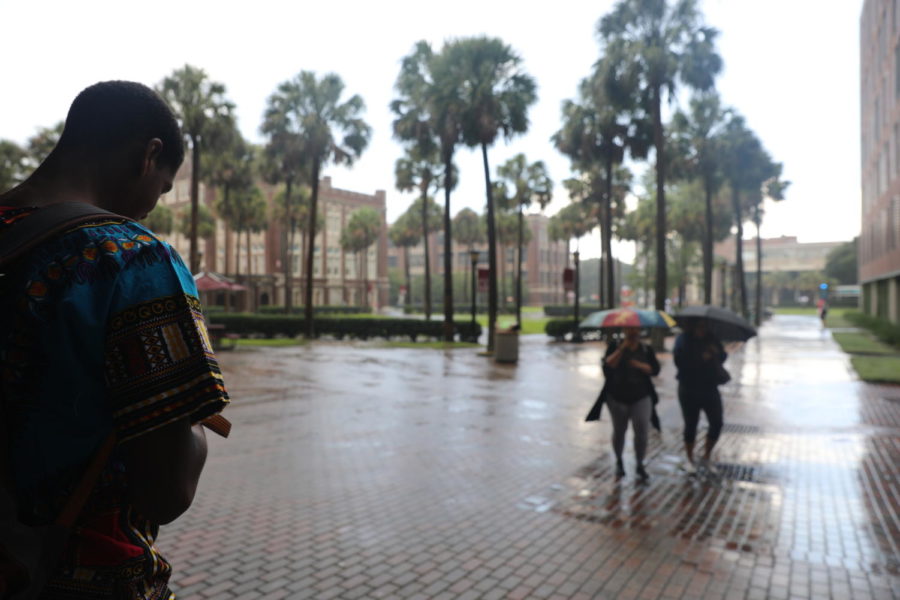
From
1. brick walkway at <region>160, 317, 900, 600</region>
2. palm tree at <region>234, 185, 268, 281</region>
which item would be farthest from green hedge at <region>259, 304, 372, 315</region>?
brick walkway at <region>160, 317, 900, 600</region>

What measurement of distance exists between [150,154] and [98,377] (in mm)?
488

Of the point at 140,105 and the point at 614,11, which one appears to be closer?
the point at 140,105

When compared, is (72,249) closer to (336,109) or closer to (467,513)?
(467,513)

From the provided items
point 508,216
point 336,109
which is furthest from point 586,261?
point 336,109

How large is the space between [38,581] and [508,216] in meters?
67.4

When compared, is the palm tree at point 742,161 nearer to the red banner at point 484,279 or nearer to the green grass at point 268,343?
the red banner at point 484,279

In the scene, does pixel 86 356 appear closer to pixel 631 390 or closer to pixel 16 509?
pixel 16 509

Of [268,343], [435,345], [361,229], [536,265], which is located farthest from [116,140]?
[536,265]

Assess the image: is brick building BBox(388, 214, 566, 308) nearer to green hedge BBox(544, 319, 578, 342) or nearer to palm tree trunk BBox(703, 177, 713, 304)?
palm tree trunk BBox(703, 177, 713, 304)

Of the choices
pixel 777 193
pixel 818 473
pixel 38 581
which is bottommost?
pixel 818 473

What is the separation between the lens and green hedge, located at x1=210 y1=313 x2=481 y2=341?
95.6ft

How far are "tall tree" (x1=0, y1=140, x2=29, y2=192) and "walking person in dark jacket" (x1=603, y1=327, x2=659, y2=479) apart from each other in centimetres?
3653

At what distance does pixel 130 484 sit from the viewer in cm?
118

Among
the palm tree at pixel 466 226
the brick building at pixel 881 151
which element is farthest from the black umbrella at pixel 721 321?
the palm tree at pixel 466 226
